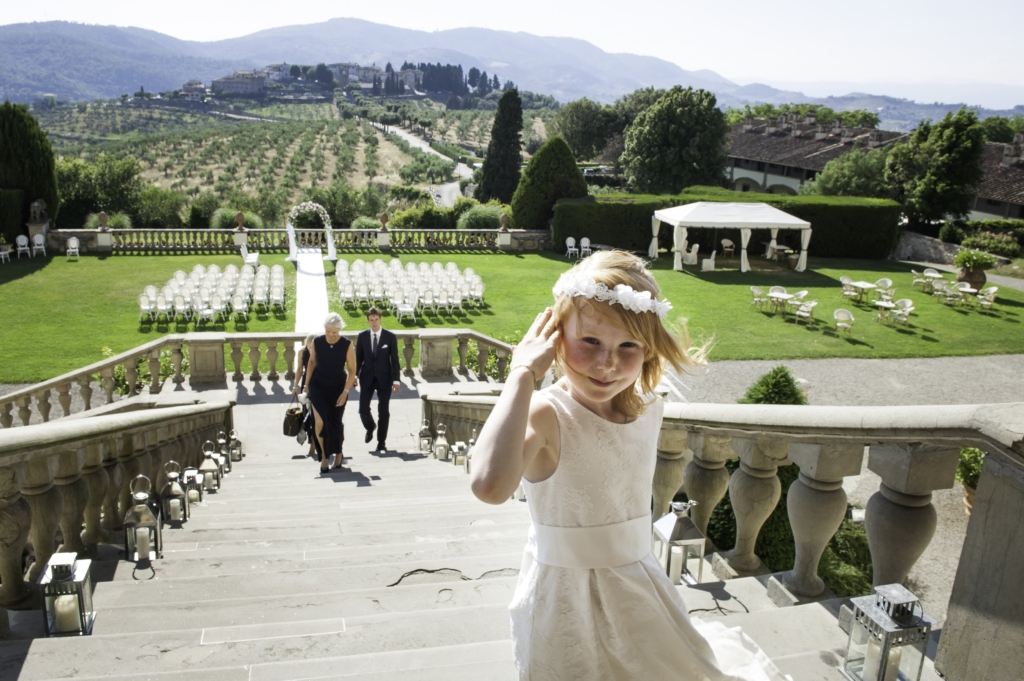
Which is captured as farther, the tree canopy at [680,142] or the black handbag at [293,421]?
the tree canopy at [680,142]

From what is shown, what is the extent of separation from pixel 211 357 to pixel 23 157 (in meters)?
16.8

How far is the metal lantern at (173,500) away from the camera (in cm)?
476

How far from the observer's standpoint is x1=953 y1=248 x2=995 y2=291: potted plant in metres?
21.3

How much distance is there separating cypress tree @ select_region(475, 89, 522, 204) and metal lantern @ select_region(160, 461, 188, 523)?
109ft

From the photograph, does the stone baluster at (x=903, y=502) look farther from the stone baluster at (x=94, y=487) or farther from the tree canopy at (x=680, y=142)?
the tree canopy at (x=680, y=142)

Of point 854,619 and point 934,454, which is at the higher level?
point 934,454

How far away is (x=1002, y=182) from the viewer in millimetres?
39250

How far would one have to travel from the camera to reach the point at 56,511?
10.4ft

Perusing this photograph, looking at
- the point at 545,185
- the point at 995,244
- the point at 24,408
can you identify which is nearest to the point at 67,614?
the point at 24,408

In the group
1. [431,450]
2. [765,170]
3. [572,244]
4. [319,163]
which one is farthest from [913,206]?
[319,163]

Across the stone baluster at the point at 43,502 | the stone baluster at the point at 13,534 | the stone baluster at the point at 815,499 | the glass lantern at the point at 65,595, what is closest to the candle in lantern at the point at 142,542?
the stone baluster at the point at 43,502

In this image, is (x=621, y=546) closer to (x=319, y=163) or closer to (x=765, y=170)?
(x=765, y=170)

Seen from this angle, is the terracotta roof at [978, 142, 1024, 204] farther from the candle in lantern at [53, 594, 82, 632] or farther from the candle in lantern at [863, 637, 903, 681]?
the candle in lantern at [53, 594, 82, 632]

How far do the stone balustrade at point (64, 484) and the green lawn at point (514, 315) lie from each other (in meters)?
9.97
